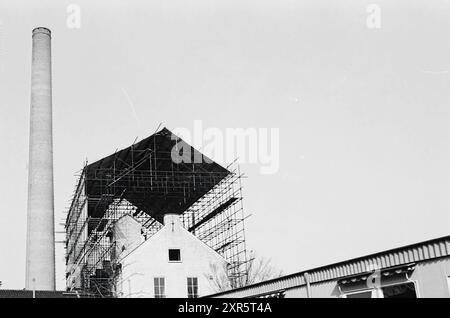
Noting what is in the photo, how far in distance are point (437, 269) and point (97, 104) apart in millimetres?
16268

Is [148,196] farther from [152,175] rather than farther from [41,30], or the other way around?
[41,30]

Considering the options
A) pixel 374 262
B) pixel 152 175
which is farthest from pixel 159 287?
pixel 374 262

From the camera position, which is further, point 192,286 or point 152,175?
point 152,175

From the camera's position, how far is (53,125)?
4250 centimetres

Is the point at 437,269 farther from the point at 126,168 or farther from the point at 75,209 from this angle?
the point at 75,209

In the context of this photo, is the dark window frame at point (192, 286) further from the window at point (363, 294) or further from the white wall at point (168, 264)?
the window at point (363, 294)

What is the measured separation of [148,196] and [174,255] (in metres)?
7.36

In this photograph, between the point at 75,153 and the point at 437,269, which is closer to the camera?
the point at 437,269

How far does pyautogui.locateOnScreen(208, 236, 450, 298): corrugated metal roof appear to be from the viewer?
11055mm
